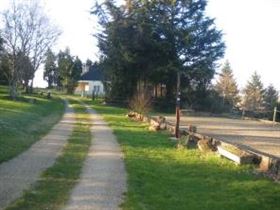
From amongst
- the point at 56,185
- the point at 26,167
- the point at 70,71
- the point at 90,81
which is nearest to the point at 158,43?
the point at 26,167

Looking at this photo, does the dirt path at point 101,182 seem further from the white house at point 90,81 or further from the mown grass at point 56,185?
the white house at point 90,81

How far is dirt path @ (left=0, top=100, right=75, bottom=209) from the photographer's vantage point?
10.4 meters

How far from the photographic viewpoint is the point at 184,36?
169ft

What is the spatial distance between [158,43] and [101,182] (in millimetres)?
A: 40056

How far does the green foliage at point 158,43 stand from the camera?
51250 millimetres

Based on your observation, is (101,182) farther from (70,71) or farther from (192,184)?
(70,71)

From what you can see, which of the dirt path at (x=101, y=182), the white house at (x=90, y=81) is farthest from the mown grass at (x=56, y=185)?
the white house at (x=90, y=81)

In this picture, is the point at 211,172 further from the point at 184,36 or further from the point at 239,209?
the point at 184,36

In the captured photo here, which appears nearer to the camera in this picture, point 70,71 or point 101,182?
point 101,182

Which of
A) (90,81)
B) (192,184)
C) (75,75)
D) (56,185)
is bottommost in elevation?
(56,185)

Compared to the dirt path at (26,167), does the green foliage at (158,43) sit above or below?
above

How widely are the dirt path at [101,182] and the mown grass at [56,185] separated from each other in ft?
0.60

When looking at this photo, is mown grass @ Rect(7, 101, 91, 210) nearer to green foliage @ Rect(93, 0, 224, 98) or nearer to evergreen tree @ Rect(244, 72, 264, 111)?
green foliage @ Rect(93, 0, 224, 98)

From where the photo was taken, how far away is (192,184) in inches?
471
